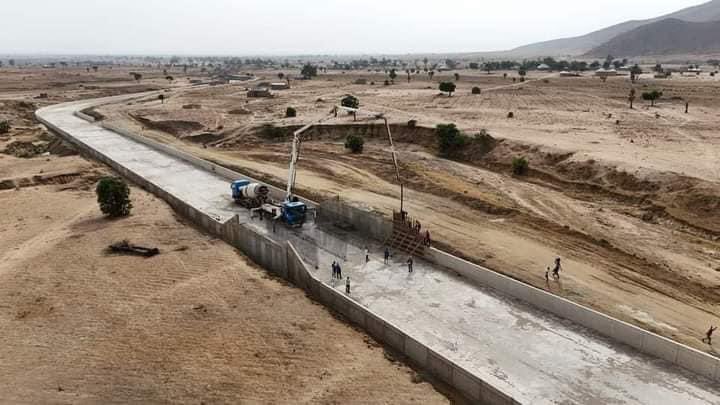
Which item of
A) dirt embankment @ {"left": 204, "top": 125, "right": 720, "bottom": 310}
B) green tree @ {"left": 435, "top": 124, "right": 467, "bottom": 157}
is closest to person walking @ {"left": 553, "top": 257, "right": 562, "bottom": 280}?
dirt embankment @ {"left": 204, "top": 125, "right": 720, "bottom": 310}

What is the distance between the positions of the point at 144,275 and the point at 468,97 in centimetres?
6463

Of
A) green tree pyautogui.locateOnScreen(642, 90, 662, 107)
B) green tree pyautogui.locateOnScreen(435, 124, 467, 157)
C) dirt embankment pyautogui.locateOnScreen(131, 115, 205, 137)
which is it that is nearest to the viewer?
green tree pyautogui.locateOnScreen(435, 124, 467, 157)

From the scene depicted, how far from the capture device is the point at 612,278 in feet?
68.8

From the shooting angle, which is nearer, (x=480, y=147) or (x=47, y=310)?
(x=47, y=310)

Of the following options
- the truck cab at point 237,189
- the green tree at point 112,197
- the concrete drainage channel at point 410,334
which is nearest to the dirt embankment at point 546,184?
the concrete drainage channel at point 410,334

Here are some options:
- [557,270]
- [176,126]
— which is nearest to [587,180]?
[557,270]

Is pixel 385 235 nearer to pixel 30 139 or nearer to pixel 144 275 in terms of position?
pixel 144 275

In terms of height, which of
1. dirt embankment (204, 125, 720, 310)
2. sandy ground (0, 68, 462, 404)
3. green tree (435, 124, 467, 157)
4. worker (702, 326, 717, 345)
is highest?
green tree (435, 124, 467, 157)

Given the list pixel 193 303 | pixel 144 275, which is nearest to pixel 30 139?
pixel 144 275

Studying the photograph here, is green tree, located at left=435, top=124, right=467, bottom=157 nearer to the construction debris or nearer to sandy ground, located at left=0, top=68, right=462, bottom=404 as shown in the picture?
sandy ground, located at left=0, top=68, right=462, bottom=404

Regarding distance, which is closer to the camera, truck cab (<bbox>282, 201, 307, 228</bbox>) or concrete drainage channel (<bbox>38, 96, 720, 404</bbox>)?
concrete drainage channel (<bbox>38, 96, 720, 404</bbox>)

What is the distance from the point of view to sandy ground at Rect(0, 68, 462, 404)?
14531mm

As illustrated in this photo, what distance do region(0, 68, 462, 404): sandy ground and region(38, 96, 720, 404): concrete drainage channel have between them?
0.51 metres

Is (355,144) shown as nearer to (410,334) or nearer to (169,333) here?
(169,333)
